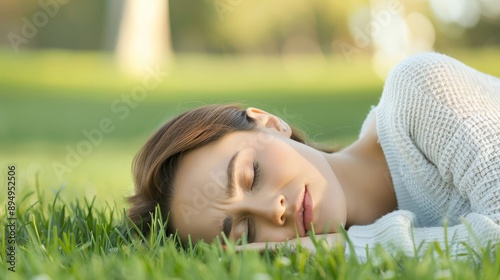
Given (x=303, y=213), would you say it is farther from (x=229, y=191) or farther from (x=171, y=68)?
(x=171, y=68)

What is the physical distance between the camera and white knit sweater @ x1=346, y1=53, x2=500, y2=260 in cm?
192

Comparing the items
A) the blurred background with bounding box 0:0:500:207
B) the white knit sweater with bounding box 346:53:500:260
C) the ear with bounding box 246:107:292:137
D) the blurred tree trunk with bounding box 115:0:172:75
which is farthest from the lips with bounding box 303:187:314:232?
the blurred tree trunk with bounding box 115:0:172:75

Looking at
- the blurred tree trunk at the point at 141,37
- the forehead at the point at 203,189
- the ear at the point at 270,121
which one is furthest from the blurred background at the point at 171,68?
the forehead at the point at 203,189

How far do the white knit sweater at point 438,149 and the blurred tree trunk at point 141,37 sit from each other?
10.7 m

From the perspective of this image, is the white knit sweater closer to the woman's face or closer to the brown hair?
the woman's face

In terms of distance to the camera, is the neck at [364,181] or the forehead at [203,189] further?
the neck at [364,181]

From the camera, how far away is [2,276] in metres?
1.49

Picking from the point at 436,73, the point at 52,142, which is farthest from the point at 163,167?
the point at 52,142

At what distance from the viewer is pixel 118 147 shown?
616 cm

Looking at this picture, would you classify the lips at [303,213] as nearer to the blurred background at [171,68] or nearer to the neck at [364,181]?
the neck at [364,181]

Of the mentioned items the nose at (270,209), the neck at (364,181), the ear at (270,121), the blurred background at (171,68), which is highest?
the ear at (270,121)

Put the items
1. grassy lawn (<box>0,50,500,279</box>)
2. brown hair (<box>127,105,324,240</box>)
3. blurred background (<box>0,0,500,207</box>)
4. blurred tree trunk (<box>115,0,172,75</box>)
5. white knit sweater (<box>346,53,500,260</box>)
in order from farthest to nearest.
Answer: blurred tree trunk (<box>115,0,172,75</box>), blurred background (<box>0,0,500,207</box>), brown hair (<box>127,105,324,240</box>), white knit sweater (<box>346,53,500,260</box>), grassy lawn (<box>0,50,500,279</box>)

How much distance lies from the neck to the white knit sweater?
0.07 m

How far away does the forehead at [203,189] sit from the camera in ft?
6.56
